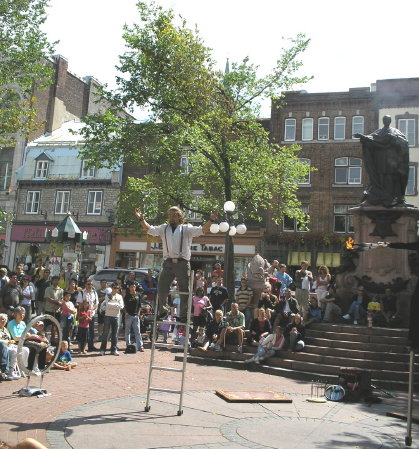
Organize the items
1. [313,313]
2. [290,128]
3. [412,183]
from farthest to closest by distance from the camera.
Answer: [290,128] < [412,183] < [313,313]

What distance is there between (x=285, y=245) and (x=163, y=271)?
2860cm

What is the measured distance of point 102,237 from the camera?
39781 millimetres

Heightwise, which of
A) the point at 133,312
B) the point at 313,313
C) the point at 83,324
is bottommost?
the point at 83,324

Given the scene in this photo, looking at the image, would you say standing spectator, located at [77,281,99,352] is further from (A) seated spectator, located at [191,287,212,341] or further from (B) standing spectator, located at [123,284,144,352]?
(A) seated spectator, located at [191,287,212,341]

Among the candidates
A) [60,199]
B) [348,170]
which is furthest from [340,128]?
[60,199]

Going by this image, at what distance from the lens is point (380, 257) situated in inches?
586

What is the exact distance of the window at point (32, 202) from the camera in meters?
41.9

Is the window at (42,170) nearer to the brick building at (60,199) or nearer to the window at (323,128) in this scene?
the brick building at (60,199)

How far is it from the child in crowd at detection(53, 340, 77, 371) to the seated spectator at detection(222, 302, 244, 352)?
4138 millimetres

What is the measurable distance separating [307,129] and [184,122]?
1665 cm

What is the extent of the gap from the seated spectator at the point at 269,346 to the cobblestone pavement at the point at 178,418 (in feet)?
6.89

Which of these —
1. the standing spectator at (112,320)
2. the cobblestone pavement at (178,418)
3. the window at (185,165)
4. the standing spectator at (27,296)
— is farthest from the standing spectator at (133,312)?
the window at (185,165)

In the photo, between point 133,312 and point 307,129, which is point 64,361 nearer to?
point 133,312

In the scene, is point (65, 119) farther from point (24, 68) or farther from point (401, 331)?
point (401, 331)
